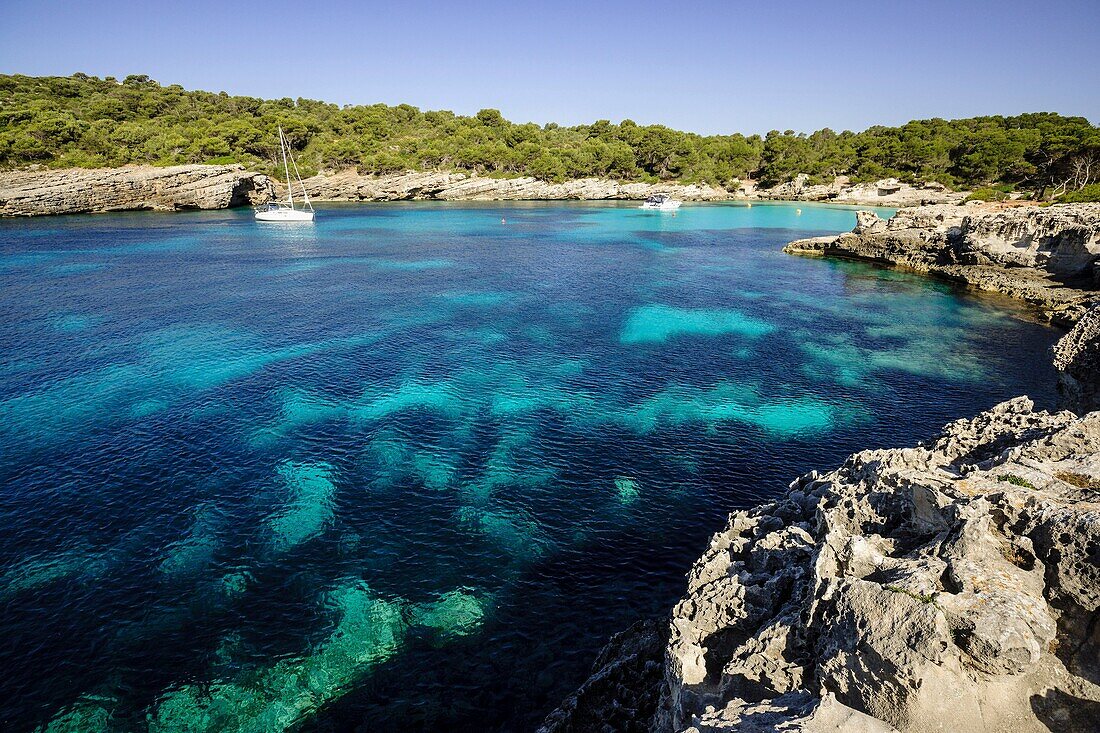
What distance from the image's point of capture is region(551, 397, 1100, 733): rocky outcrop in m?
10.4

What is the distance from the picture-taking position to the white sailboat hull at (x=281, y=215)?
13662 centimetres

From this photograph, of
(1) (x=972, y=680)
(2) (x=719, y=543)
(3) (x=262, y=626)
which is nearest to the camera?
(1) (x=972, y=680)

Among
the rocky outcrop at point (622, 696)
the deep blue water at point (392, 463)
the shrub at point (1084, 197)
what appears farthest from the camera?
the shrub at point (1084, 197)

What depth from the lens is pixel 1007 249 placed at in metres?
73.6

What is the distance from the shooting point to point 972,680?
10508mm

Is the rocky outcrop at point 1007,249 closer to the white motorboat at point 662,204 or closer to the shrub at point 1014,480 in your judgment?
the shrub at point 1014,480

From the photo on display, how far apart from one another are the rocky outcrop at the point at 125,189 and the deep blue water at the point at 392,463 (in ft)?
285

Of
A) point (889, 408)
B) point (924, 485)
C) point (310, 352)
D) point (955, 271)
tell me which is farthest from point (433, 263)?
point (924, 485)

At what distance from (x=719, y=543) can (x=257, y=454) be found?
2767 centimetres

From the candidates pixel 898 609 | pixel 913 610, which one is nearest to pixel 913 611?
pixel 913 610

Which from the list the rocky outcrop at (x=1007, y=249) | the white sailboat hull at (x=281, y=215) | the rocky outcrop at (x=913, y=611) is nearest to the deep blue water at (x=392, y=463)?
the rocky outcrop at (x=1007, y=249)

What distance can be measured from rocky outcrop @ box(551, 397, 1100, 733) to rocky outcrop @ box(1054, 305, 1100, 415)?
44.2 feet

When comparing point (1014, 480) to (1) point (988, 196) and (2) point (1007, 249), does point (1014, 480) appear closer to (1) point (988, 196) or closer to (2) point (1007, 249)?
(2) point (1007, 249)

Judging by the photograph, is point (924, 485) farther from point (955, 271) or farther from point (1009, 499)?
point (955, 271)
